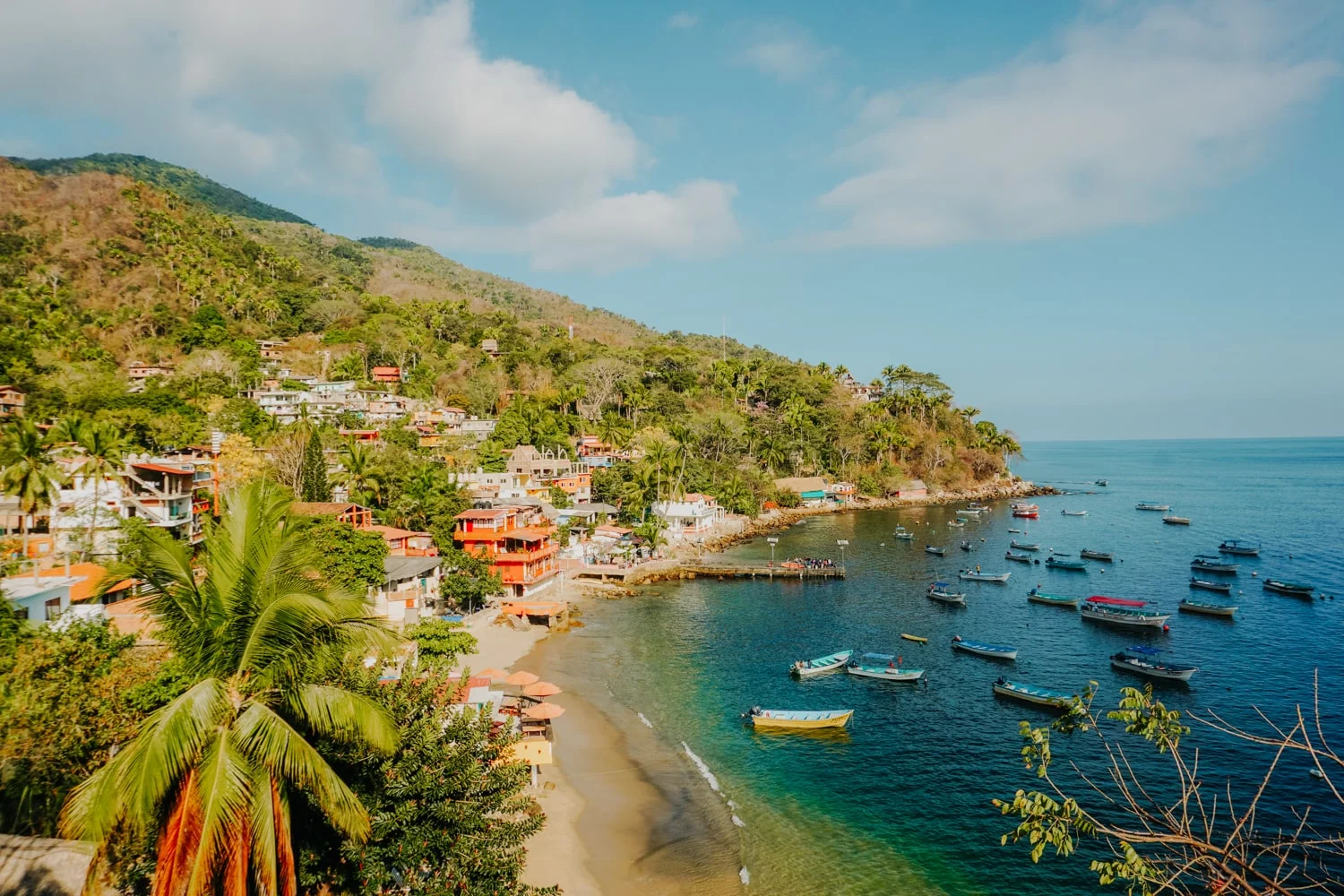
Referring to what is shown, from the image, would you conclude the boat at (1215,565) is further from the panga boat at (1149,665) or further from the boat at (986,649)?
the boat at (986,649)

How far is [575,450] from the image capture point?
8188cm

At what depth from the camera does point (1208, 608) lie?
44.2m

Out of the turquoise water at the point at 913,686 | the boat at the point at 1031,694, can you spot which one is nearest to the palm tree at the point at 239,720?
the turquoise water at the point at 913,686

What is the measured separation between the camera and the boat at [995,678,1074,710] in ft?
97.3

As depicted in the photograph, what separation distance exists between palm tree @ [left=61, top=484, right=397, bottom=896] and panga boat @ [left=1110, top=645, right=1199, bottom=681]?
37611mm

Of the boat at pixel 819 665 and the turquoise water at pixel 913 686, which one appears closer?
the turquoise water at pixel 913 686

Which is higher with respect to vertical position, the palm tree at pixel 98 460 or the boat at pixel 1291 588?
the palm tree at pixel 98 460

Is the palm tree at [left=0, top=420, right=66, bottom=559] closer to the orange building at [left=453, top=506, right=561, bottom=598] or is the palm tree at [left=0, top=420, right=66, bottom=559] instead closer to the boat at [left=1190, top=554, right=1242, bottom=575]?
the orange building at [left=453, top=506, right=561, bottom=598]

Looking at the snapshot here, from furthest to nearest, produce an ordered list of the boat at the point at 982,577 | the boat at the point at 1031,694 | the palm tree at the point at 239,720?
the boat at the point at 982,577, the boat at the point at 1031,694, the palm tree at the point at 239,720

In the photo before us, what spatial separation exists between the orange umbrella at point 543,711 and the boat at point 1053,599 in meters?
37.8

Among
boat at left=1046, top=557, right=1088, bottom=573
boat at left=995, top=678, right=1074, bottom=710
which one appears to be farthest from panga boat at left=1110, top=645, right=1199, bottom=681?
boat at left=1046, top=557, right=1088, bottom=573

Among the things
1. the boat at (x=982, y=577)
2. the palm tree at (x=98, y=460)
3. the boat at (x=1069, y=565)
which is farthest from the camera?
the boat at (x=1069, y=565)

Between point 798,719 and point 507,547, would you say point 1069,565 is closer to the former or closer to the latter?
point 798,719

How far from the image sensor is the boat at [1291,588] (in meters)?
47.7
